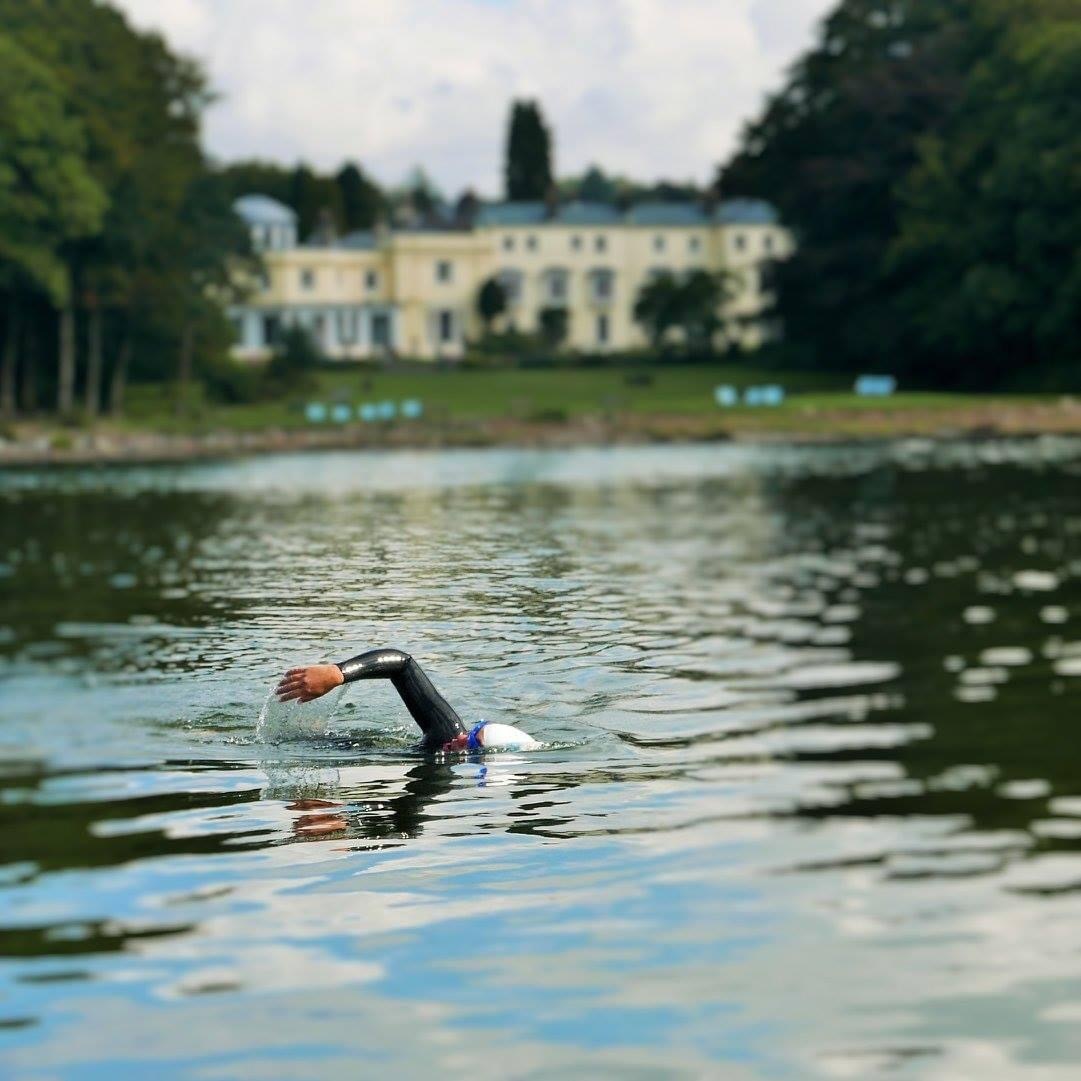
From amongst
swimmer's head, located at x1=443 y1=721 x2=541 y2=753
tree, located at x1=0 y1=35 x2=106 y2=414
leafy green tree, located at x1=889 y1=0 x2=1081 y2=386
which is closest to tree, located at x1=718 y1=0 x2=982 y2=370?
leafy green tree, located at x1=889 y1=0 x2=1081 y2=386

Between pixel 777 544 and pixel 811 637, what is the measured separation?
36.0 feet

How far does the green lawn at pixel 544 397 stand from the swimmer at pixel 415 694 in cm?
10921

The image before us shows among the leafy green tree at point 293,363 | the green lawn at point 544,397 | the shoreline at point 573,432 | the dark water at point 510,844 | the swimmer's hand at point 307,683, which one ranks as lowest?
the dark water at point 510,844

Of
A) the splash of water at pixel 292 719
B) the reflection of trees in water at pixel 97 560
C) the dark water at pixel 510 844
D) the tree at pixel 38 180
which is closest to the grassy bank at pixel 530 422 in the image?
the tree at pixel 38 180

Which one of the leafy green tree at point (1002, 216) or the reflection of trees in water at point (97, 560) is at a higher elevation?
the leafy green tree at point (1002, 216)

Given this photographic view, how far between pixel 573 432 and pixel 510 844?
107 meters

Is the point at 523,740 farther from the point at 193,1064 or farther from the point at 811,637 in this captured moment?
the point at 811,637

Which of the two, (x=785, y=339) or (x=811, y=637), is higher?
(x=785, y=339)

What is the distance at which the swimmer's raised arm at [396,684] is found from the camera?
14.0 meters

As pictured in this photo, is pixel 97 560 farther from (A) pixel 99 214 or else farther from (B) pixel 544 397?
(B) pixel 544 397

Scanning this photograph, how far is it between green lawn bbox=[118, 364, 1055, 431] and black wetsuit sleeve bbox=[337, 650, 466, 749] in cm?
10929

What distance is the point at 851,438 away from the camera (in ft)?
Answer: 411

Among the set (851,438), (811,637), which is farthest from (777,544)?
(851,438)

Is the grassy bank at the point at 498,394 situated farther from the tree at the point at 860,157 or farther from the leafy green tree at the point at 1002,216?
the leafy green tree at the point at 1002,216
